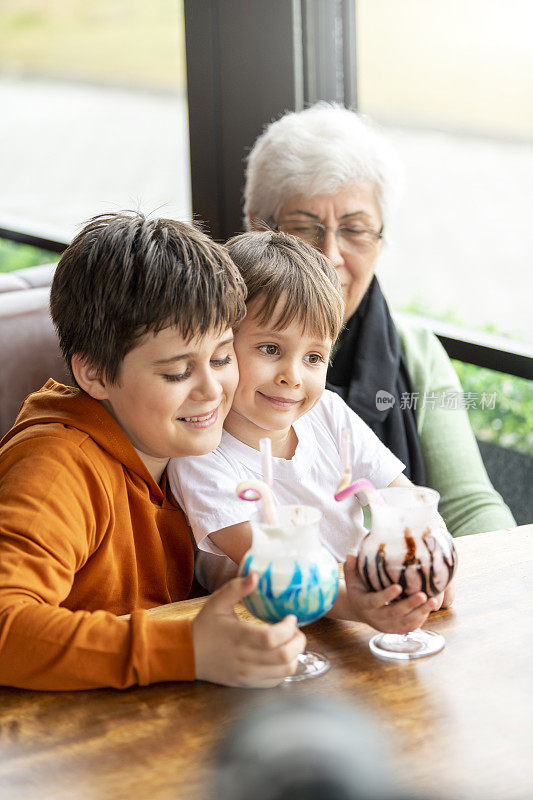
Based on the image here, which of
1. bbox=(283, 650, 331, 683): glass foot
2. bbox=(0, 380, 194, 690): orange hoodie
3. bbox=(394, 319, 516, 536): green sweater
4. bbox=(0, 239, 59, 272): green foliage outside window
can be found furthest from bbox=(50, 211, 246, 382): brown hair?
bbox=(0, 239, 59, 272): green foliage outside window

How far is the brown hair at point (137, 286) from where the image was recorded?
1397 mm

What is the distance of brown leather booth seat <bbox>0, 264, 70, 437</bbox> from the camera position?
2.01 metres

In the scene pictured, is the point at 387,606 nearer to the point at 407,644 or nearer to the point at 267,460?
the point at 407,644

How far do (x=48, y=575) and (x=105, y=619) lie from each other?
5.1 inches

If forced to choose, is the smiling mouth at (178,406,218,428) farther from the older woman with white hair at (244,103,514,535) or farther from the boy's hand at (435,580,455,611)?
the older woman with white hair at (244,103,514,535)

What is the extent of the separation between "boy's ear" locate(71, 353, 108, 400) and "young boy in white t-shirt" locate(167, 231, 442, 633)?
0.57 ft

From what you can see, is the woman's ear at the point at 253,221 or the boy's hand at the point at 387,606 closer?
the boy's hand at the point at 387,606

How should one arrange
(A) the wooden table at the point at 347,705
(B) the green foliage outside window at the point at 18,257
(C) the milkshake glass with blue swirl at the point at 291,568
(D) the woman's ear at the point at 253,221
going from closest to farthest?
(A) the wooden table at the point at 347,705 < (C) the milkshake glass with blue swirl at the point at 291,568 < (D) the woman's ear at the point at 253,221 < (B) the green foliage outside window at the point at 18,257

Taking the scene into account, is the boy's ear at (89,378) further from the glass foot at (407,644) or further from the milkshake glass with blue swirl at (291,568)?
the glass foot at (407,644)

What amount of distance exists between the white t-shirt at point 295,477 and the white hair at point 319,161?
1.68ft

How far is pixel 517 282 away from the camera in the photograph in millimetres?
3225

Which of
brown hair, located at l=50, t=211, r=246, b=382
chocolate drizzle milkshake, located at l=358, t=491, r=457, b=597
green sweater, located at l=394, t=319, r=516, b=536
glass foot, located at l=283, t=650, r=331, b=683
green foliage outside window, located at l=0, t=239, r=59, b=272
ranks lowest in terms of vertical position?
green foliage outside window, located at l=0, t=239, r=59, b=272

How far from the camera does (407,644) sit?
4.16 feet

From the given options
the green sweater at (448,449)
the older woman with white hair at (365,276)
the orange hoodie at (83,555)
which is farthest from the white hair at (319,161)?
the orange hoodie at (83,555)
